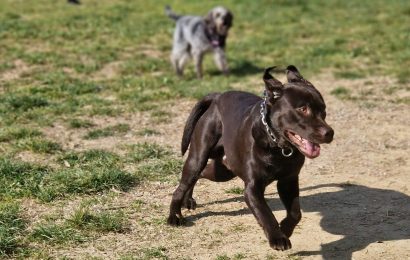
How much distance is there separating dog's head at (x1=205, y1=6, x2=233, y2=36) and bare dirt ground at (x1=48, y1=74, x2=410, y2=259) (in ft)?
15.0

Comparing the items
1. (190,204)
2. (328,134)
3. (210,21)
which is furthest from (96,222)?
(210,21)

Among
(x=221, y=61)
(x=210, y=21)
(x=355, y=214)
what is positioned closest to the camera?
(x=355, y=214)

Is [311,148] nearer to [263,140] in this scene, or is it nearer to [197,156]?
[263,140]

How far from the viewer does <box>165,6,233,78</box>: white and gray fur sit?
13.1 metres

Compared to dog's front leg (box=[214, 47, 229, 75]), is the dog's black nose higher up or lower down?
higher up

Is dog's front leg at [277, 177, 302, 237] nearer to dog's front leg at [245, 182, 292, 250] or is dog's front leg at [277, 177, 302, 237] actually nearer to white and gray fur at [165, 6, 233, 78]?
dog's front leg at [245, 182, 292, 250]

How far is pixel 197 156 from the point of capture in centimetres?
591

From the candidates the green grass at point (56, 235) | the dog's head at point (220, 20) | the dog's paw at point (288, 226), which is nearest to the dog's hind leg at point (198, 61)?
the dog's head at point (220, 20)

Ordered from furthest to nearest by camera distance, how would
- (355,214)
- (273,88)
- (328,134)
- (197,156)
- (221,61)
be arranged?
(221,61) < (355,214) < (197,156) < (273,88) < (328,134)

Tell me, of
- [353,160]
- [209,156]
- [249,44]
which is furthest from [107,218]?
[249,44]

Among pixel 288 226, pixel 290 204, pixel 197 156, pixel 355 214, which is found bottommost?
pixel 355 214

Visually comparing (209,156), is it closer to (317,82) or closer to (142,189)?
(142,189)

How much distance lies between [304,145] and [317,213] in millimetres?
1832

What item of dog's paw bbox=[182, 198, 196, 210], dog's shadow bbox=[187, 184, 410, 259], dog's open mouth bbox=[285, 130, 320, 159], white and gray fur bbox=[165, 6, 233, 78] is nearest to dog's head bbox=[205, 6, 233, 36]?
white and gray fur bbox=[165, 6, 233, 78]
